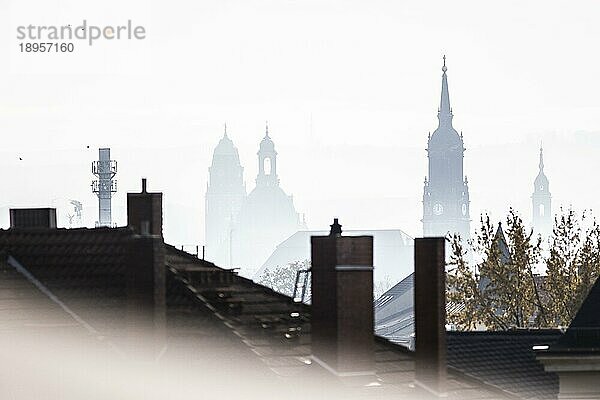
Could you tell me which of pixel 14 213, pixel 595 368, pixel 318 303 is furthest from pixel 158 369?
pixel 595 368

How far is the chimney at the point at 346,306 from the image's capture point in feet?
81.5

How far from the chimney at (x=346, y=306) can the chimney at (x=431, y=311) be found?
1506 millimetres

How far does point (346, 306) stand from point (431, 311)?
2059 mm

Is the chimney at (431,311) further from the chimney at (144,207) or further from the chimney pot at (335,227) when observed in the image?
the chimney at (144,207)

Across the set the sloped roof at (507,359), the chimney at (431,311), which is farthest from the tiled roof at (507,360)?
the chimney at (431,311)

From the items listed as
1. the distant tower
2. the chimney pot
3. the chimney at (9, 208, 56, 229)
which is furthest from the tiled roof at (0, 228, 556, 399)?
the distant tower

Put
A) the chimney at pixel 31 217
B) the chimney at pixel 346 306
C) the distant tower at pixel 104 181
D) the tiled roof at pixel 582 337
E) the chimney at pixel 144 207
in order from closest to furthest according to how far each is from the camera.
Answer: the chimney at pixel 346 306, the chimney at pixel 144 207, the chimney at pixel 31 217, the tiled roof at pixel 582 337, the distant tower at pixel 104 181

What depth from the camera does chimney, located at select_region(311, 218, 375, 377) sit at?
24844 millimetres

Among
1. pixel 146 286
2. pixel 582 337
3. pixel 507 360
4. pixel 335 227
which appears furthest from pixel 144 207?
pixel 507 360

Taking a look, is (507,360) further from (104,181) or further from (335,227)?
(104,181)

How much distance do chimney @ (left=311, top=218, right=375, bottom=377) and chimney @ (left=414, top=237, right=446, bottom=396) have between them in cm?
151

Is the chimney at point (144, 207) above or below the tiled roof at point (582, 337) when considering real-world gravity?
above

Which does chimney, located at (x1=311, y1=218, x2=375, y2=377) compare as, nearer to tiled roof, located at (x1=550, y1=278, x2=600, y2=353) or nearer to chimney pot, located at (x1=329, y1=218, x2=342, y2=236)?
chimney pot, located at (x1=329, y1=218, x2=342, y2=236)

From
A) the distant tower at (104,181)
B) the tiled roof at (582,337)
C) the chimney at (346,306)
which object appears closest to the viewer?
the chimney at (346,306)
